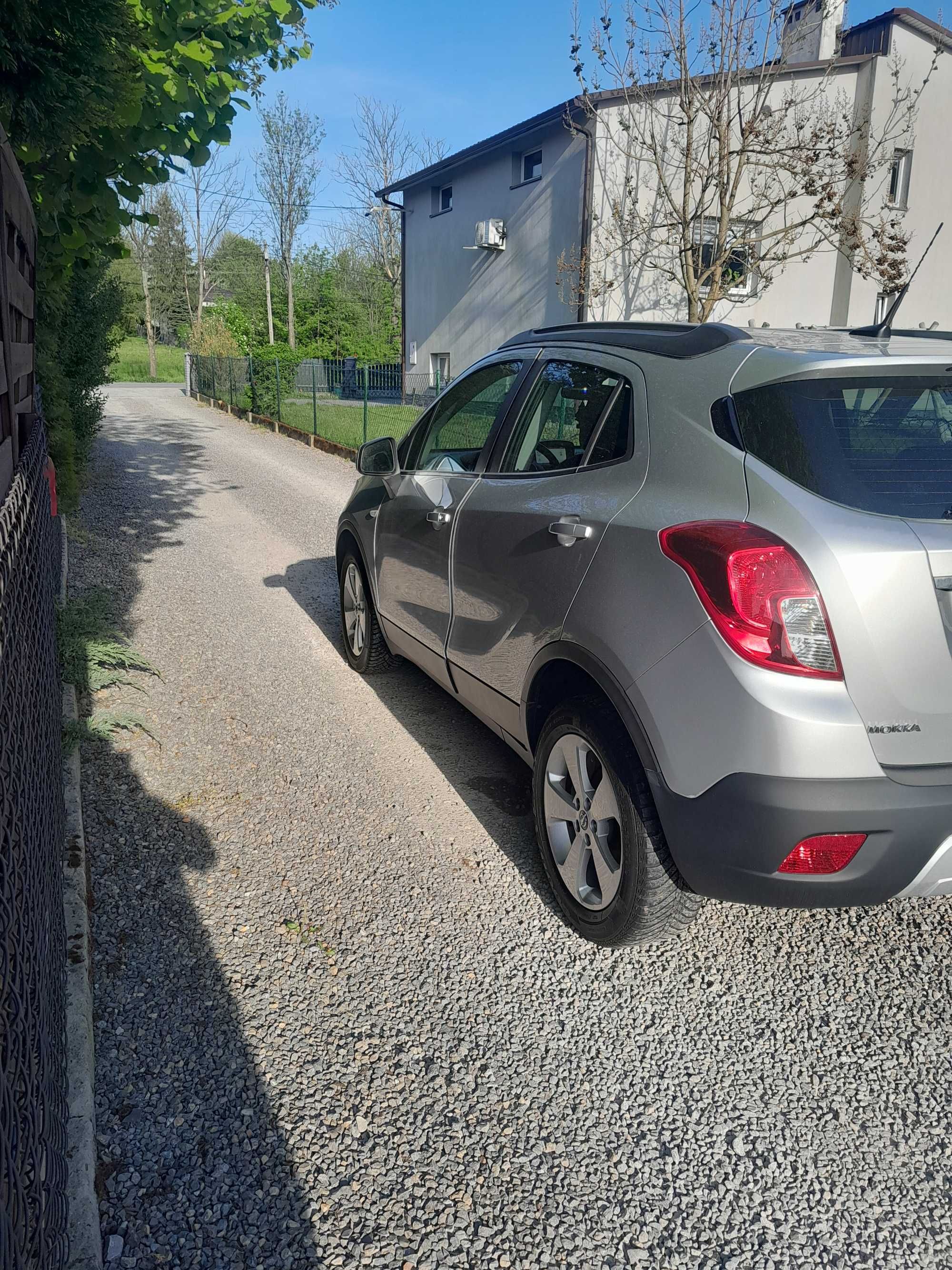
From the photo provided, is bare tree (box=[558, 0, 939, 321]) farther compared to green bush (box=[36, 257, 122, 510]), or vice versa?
bare tree (box=[558, 0, 939, 321])

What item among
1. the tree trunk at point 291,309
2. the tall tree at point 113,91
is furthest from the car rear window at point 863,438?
the tree trunk at point 291,309

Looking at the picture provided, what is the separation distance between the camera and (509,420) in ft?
12.2

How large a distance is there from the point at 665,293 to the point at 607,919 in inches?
712

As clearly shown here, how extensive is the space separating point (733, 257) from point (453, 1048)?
17886 mm

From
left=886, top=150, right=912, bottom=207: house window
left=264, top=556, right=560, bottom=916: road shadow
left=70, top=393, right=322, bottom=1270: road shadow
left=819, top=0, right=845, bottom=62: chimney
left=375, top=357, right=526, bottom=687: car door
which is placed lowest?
left=264, top=556, right=560, bottom=916: road shadow

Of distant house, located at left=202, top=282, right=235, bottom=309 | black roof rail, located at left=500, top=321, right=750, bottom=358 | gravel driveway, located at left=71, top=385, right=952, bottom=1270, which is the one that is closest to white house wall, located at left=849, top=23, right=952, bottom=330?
black roof rail, located at left=500, top=321, right=750, bottom=358

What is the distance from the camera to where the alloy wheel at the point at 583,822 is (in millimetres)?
2859

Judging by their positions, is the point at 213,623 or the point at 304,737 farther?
the point at 213,623

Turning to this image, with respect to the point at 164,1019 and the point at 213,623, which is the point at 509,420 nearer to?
the point at 164,1019

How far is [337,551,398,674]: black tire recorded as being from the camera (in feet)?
17.3

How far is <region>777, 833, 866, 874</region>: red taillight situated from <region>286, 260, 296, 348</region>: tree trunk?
4311cm

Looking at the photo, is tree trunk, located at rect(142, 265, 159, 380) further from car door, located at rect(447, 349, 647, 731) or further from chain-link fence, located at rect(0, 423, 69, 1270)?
chain-link fence, located at rect(0, 423, 69, 1270)

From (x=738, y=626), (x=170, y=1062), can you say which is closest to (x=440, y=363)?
(x=738, y=626)

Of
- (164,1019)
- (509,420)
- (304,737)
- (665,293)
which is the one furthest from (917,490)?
(665,293)
